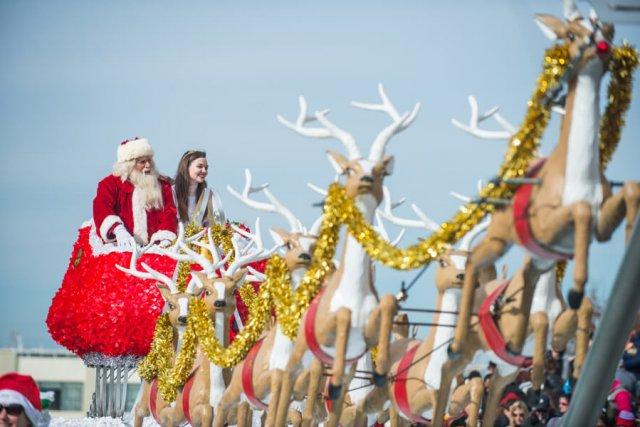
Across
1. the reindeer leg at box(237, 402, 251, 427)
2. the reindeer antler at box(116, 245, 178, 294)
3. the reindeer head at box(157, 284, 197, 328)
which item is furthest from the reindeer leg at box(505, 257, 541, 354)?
the reindeer antler at box(116, 245, 178, 294)

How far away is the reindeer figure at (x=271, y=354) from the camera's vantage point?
12242 mm

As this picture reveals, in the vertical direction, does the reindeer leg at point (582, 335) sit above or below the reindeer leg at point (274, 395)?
above

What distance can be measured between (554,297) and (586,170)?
2036mm

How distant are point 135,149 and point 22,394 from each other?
344 inches

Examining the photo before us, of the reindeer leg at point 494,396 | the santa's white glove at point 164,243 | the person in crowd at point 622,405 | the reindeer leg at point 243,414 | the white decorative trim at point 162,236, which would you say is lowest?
the reindeer leg at point 243,414

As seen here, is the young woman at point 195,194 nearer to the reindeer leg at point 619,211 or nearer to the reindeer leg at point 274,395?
the reindeer leg at point 274,395

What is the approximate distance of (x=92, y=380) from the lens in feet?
115

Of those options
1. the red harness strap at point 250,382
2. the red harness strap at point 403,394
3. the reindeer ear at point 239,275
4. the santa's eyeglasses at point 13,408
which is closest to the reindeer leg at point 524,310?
the red harness strap at point 403,394

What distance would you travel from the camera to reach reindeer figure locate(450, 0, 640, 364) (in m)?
8.66

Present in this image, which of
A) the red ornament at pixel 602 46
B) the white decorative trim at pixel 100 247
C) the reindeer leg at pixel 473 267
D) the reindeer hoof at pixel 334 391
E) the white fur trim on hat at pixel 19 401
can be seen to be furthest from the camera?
the white decorative trim at pixel 100 247

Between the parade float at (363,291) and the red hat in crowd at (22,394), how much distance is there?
2852 millimetres

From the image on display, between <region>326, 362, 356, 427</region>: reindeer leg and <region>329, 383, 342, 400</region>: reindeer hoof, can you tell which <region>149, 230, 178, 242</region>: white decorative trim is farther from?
<region>329, 383, 342, 400</region>: reindeer hoof

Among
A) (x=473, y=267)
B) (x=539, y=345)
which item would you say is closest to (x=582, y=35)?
(x=473, y=267)

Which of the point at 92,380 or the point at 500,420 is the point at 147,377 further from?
the point at 92,380
